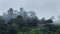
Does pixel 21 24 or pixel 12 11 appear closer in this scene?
pixel 21 24

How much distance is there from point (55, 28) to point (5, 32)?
4592mm

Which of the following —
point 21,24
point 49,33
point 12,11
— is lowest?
point 49,33

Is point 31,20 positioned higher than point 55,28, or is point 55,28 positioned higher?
point 31,20

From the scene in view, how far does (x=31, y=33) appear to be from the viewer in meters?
14.1

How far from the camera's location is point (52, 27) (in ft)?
52.7

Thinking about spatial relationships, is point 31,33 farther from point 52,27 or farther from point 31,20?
point 31,20

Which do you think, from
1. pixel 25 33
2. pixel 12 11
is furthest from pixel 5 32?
pixel 12 11

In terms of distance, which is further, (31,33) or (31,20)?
(31,20)

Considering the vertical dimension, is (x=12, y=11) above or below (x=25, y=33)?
above

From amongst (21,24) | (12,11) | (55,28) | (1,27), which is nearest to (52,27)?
(55,28)

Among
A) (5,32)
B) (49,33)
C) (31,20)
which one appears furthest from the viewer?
(31,20)

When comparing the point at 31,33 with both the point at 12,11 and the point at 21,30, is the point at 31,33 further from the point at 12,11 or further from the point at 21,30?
the point at 12,11

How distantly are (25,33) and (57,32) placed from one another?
281 centimetres

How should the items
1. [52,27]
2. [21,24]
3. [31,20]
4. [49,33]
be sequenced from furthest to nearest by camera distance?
[31,20], [21,24], [52,27], [49,33]
